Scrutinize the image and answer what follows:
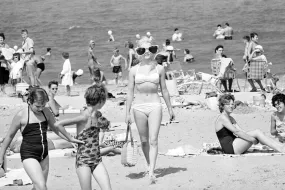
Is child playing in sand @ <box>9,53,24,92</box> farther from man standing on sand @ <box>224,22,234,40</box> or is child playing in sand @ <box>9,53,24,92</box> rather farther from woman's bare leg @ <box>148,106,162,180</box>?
man standing on sand @ <box>224,22,234,40</box>

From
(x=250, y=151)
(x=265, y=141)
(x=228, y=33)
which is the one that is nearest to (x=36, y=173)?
(x=265, y=141)

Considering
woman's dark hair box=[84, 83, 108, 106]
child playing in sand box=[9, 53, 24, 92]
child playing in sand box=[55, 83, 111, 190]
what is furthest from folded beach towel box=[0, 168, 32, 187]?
child playing in sand box=[9, 53, 24, 92]

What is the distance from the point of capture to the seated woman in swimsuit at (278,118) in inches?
356

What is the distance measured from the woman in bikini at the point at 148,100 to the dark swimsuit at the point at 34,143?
5.50 feet

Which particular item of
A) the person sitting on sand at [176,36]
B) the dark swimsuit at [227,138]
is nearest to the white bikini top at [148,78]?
the dark swimsuit at [227,138]

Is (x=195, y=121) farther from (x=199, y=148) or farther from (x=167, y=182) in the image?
(x=167, y=182)

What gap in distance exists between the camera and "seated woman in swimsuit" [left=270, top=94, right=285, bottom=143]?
29.6 ft

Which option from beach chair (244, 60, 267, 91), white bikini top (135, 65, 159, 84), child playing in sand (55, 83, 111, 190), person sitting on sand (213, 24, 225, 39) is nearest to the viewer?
child playing in sand (55, 83, 111, 190)

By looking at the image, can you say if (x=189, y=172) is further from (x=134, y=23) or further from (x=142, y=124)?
(x=134, y=23)

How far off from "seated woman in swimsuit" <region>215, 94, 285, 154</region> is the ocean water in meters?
19.6

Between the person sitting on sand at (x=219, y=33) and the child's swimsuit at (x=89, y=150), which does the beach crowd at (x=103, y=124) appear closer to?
the child's swimsuit at (x=89, y=150)

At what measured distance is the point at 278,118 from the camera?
9195 mm

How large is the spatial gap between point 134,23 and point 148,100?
3428 cm

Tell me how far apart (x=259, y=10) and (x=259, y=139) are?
3530cm
